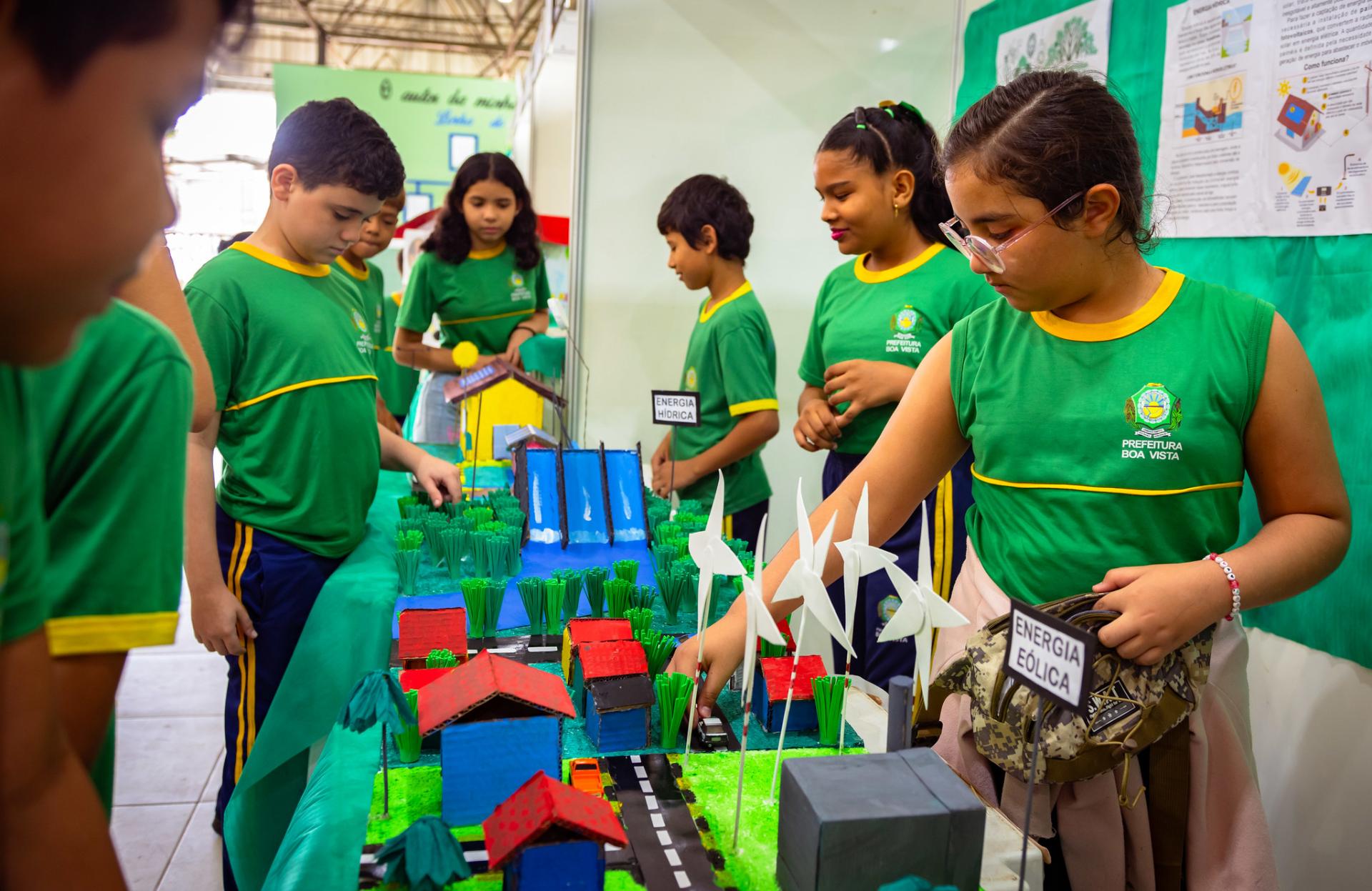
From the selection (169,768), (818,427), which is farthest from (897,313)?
(169,768)

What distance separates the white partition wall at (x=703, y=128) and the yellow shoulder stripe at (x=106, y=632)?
3.14 metres

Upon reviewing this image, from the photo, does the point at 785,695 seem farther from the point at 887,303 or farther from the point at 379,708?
the point at 887,303

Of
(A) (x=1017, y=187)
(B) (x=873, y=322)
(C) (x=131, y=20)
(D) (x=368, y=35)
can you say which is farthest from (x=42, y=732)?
(D) (x=368, y=35)

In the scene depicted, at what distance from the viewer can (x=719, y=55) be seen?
3.90 meters

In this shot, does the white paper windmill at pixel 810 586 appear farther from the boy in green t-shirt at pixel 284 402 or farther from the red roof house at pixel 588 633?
the boy in green t-shirt at pixel 284 402

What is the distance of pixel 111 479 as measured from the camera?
23.6 inches

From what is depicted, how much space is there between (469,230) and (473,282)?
7.8 inches

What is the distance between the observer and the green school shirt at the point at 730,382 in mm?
2848

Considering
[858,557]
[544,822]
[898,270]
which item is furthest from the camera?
[898,270]

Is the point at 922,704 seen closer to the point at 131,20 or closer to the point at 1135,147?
the point at 1135,147

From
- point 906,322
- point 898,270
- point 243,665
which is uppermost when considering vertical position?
point 898,270

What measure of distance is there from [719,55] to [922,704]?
3.22 m

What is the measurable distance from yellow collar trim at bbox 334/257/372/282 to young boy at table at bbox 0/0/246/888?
3.36 metres

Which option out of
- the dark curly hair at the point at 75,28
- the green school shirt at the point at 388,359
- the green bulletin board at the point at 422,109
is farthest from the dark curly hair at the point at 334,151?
the green bulletin board at the point at 422,109
